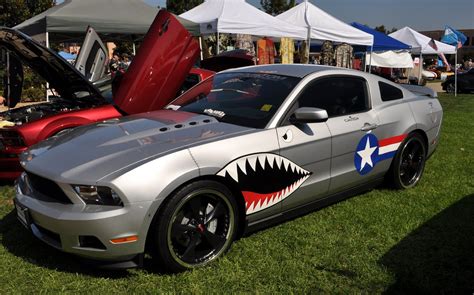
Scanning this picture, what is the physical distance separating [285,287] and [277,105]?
1448 mm

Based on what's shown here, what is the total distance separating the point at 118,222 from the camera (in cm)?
265

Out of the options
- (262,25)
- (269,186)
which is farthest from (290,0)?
(269,186)

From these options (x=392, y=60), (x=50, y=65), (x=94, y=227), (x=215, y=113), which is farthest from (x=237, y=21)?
(x=392, y=60)

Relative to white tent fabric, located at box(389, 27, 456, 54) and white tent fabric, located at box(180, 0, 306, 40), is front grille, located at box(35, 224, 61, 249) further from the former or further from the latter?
white tent fabric, located at box(389, 27, 456, 54)

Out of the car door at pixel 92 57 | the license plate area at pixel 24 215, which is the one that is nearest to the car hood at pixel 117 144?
the license plate area at pixel 24 215

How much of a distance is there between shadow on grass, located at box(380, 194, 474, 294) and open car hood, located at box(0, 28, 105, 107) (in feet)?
12.8

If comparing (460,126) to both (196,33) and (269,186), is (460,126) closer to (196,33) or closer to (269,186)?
(196,33)

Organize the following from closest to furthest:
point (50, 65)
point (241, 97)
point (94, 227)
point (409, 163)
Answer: point (94, 227) → point (241, 97) → point (409, 163) → point (50, 65)

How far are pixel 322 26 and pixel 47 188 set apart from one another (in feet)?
33.8

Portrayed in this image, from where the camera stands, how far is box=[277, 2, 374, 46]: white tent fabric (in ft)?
38.7

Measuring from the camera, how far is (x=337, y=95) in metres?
4.09

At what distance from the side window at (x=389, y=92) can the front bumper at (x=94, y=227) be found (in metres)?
2.91

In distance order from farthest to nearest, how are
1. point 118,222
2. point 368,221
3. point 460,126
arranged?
point 460,126 → point 368,221 → point 118,222

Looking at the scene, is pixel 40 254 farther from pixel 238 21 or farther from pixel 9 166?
pixel 238 21
